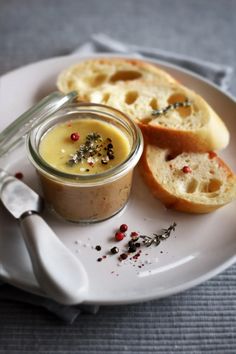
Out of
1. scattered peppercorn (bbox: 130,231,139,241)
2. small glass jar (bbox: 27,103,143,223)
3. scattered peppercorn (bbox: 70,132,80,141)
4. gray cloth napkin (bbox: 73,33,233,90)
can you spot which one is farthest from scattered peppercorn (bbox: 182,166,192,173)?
gray cloth napkin (bbox: 73,33,233,90)

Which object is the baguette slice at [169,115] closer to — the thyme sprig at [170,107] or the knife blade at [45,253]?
the thyme sprig at [170,107]

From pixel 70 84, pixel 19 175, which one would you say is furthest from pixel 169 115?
pixel 19 175

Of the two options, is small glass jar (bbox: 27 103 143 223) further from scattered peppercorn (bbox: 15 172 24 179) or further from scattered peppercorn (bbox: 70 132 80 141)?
scattered peppercorn (bbox: 15 172 24 179)

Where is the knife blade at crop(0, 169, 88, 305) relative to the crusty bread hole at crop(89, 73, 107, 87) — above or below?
below

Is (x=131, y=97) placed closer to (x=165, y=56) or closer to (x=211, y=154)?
(x=211, y=154)

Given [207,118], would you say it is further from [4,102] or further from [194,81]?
[4,102]

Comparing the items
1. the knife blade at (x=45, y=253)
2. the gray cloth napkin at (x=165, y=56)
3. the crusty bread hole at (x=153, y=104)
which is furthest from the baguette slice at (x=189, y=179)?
→ the gray cloth napkin at (x=165, y=56)
